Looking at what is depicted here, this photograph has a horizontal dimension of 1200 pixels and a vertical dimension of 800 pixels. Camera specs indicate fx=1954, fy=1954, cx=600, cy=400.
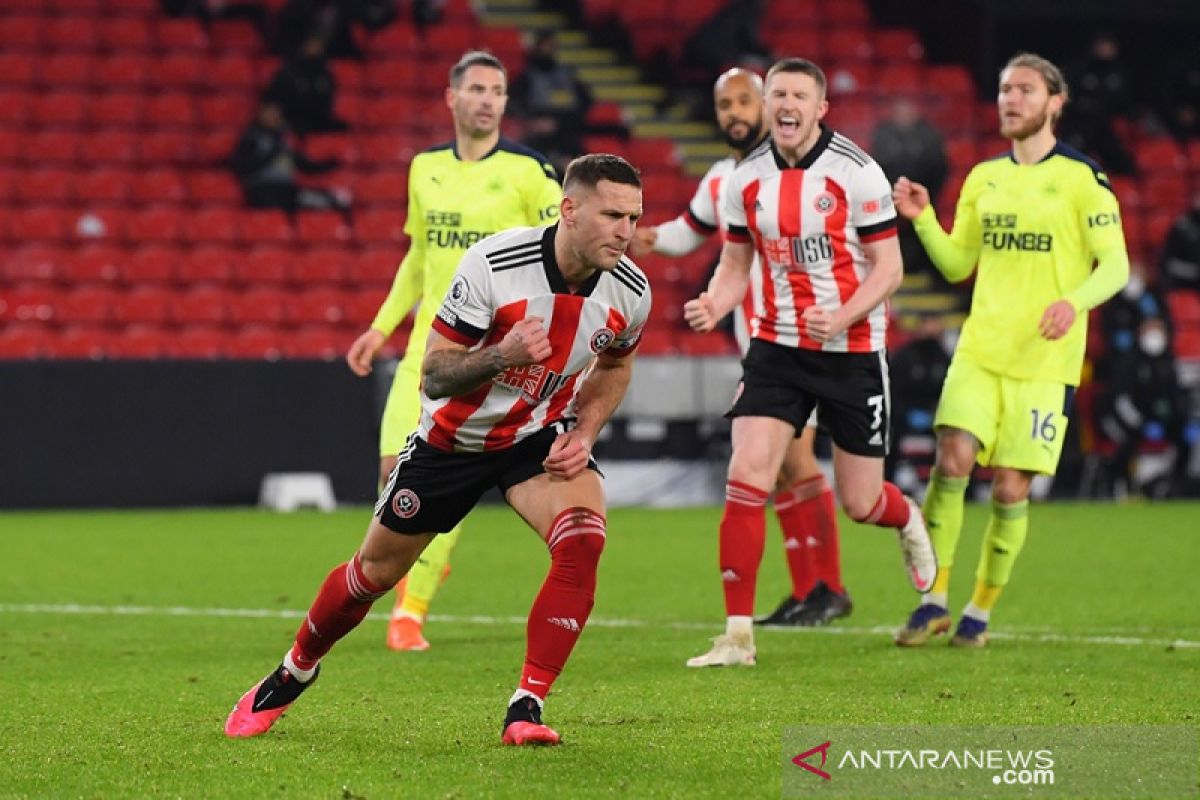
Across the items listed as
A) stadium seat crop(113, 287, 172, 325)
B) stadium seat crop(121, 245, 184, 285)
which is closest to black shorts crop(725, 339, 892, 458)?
stadium seat crop(113, 287, 172, 325)

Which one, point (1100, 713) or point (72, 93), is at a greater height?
point (72, 93)

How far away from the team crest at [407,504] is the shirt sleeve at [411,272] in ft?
8.90

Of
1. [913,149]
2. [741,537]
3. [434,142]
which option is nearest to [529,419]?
[741,537]

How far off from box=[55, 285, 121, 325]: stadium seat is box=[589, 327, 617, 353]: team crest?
12.9m

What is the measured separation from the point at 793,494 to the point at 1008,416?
1.31m

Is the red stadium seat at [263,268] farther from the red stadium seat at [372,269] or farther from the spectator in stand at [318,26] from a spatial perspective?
the spectator in stand at [318,26]

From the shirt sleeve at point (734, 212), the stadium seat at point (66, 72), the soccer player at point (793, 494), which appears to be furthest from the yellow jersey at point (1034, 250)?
the stadium seat at point (66, 72)

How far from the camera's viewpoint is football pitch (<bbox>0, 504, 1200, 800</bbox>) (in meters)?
5.04

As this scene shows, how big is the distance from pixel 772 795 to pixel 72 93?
16627 mm

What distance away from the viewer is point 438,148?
8297 millimetres

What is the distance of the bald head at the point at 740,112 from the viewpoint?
8.62 metres

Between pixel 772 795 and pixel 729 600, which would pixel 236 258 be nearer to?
pixel 729 600

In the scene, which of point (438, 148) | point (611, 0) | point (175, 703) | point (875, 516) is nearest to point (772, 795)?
point (175, 703)

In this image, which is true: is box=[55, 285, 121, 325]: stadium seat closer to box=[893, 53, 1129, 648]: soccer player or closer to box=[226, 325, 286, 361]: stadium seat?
box=[226, 325, 286, 361]: stadium seat
